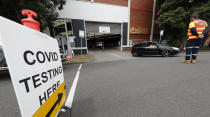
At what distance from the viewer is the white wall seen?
9.14 meters

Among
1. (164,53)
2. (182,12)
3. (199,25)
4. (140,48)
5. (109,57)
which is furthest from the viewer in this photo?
(182,12)

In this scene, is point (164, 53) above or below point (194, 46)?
below

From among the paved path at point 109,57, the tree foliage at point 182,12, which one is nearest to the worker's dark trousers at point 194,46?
the paved path at point 109,57

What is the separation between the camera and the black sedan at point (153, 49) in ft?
22.7

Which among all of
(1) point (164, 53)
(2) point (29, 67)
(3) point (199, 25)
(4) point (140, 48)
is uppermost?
(3) point (199, 25)

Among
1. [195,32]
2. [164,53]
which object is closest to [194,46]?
[195,32]

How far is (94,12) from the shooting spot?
10.1m

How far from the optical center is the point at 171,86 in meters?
2.16

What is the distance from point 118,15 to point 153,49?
23.0 feet

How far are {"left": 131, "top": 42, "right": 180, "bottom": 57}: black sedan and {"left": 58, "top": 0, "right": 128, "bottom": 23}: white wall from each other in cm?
575

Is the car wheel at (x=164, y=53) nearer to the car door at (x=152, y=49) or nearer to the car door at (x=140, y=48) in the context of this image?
the car door at (x=152, y=49)

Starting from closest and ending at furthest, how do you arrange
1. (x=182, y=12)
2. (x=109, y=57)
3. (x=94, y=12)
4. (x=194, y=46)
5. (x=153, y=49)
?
(x=194, y=46), (x=153, y=49), (x=109, y=57), (x=182, y=12), (x=94, y=12)

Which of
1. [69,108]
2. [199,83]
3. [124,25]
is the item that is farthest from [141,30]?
[69,108]

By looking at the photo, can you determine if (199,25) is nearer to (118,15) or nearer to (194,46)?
(194,46)
